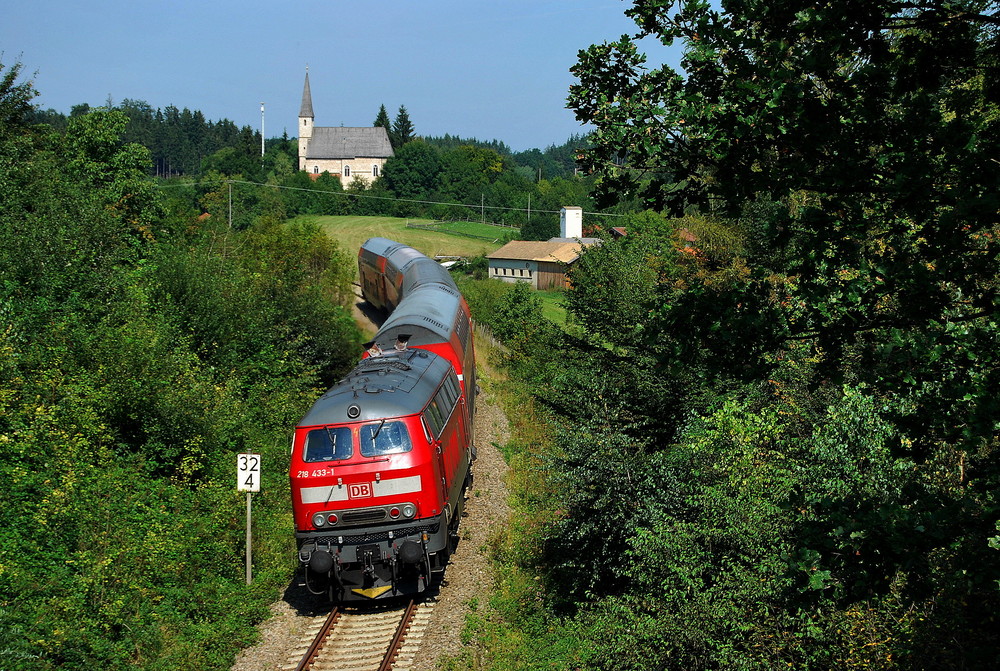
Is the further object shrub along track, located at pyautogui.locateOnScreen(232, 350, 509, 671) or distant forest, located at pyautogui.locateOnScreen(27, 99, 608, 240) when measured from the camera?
distant forest, located at pyautogui.locateOnScreen(27, 99, 608, 240)

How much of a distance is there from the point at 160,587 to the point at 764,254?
676 inches

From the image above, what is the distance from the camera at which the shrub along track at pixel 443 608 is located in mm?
12852

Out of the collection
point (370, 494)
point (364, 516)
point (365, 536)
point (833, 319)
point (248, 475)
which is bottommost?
point (365, 536)

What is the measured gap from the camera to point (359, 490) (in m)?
13.7

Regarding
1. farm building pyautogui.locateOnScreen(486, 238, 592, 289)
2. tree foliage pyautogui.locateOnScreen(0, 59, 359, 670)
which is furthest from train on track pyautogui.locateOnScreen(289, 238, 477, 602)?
farm building pyautogui.locateOnScreen(486, 238, 592, 289)

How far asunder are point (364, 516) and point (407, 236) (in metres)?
78.3

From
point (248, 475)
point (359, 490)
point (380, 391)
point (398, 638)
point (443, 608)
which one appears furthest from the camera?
point (248, 475)

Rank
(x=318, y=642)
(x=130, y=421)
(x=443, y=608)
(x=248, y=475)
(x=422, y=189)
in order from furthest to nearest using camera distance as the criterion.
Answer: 1. (x=422, y=189)
2. (x=130, y=421)
3. (x=248, y=475)
4. (x=443, y=608)
5. (x=318, y=642)

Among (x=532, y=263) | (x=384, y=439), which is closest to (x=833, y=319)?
(x=384, y=439)

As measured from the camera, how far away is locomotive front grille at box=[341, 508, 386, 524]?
13.7 metres

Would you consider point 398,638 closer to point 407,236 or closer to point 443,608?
point 443,608

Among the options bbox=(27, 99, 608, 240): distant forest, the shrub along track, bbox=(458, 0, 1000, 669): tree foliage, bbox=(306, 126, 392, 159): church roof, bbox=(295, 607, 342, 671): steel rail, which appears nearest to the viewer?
bbox=(458, 0, 1000, 669): tree foliage

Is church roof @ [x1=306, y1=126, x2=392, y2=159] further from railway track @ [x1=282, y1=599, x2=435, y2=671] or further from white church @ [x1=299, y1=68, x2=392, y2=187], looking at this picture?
railway track @ [x1=282, y1=599, x2=435, y2=671]

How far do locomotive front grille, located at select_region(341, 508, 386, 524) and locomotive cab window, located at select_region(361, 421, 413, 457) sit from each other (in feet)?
3.01
